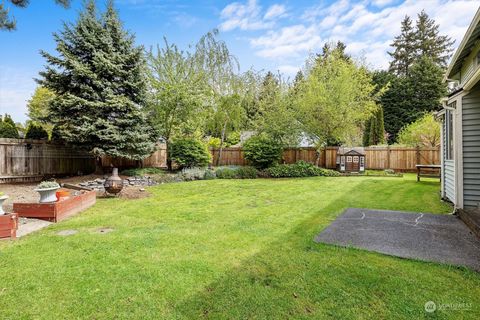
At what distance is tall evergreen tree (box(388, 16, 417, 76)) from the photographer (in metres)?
30.8

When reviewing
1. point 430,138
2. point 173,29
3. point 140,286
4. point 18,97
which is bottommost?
point 140,286

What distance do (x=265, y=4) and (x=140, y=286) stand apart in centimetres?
917

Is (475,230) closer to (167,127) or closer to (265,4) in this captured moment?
(265,4)

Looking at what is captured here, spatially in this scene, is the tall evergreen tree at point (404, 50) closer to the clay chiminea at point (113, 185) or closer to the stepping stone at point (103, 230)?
the clay chiminea at point (113, 185)

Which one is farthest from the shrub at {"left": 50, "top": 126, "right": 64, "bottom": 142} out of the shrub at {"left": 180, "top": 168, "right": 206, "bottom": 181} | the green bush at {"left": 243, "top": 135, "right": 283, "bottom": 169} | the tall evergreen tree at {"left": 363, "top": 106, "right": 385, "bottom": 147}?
the tall evergreen tree at {"left": 363, "top": 106, "right": 385, "bottom": 147}

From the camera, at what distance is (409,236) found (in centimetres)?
391

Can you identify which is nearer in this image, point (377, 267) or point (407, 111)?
point (377, 267)

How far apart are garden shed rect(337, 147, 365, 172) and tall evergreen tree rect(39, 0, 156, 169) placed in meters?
10.4

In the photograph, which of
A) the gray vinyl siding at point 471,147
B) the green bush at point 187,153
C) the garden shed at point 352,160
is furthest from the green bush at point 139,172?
the gray vinyl siding at point 471,147

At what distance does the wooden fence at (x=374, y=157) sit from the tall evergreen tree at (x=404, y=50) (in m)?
21.7

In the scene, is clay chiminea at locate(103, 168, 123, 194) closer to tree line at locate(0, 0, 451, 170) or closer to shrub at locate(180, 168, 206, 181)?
tree line at locate(0, 0, 451, 170)

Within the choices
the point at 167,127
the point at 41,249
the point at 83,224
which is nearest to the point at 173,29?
the point at 167,127

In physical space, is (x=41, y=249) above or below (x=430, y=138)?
below

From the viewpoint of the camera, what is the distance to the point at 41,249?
3.43m
